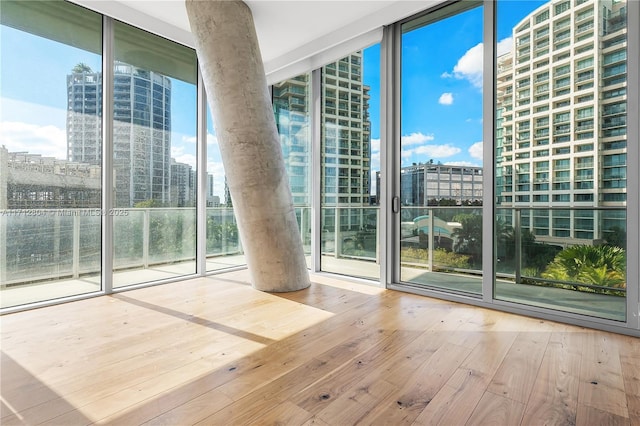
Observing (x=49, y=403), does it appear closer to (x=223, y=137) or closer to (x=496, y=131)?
(x=223, y=137)

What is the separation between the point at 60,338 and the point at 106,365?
0.65 m

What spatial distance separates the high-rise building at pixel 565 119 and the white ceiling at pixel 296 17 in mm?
992

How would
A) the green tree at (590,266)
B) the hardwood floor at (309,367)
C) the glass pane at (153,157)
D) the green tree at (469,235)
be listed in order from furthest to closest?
the glass pane at (153,157), the green tree at (469,235), the green tree at (590,266), the hardwood floor at (309,367)

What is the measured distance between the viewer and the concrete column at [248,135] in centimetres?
313

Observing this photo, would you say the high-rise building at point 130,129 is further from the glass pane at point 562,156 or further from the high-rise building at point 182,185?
the glass pane at point 562,156

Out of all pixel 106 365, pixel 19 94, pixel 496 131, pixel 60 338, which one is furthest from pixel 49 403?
pixel 496 131

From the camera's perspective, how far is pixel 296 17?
3473mm

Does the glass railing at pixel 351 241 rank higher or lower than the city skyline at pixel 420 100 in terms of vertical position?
lower

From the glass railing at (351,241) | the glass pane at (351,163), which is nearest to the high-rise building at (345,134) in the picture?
the glass pane at (351,163)

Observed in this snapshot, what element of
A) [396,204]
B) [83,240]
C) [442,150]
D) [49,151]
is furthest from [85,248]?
[442,150]

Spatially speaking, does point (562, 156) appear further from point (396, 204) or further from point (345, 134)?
point (345, 134)

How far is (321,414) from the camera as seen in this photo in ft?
4.58

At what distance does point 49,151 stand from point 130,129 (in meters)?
0.74

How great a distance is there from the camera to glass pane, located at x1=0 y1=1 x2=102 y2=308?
276 centimetres
